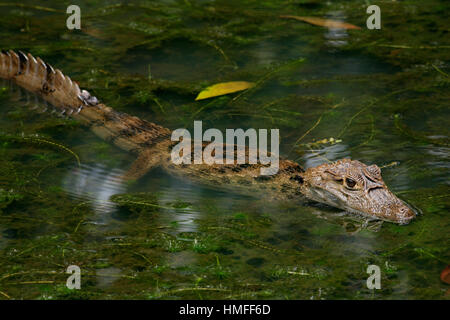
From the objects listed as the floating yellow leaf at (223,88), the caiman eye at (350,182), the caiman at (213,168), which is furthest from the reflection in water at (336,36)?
the caiman eye at (350,182)

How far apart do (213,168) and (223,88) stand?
4.31 ft

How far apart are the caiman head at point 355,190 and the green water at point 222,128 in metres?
0.14

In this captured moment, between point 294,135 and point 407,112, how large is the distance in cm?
114

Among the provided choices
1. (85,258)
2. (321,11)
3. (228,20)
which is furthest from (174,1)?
(85,258)

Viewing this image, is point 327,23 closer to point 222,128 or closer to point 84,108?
point 222,128

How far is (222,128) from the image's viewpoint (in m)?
6.09

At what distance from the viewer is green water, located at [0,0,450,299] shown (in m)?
4.08

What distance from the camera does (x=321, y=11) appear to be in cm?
818

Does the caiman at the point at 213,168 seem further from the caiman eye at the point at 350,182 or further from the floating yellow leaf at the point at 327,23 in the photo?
the floating yellow leaf at the point at 327,23

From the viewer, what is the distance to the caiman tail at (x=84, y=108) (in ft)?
19.3

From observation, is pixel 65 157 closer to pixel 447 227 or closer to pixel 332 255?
pixel 332 255

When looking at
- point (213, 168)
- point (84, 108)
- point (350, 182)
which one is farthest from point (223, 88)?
point (350, 182)

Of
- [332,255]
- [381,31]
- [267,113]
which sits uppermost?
[381,31]

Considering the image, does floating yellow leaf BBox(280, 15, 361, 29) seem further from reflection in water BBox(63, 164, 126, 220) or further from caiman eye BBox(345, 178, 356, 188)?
reflection in water BBox(63, 164, 126, 220)
